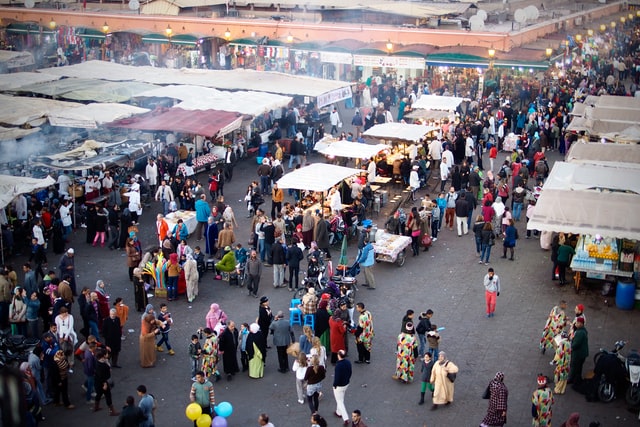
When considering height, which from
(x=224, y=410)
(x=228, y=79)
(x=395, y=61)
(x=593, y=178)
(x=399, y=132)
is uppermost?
(x=395, y=61)

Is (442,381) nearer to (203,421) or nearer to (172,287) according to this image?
(203,421)

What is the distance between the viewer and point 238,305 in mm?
16516

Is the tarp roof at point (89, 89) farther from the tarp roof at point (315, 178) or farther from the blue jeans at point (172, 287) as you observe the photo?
the blue jeans at point (172, 287)

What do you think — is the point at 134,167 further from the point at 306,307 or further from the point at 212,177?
the point at 306,307

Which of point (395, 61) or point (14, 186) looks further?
point (395, 61)

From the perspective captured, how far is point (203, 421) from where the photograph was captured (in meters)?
11.4

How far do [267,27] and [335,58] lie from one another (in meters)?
5.31

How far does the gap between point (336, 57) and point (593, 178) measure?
69.9ft

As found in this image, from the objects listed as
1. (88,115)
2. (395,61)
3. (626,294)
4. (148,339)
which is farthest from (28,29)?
(626,294)

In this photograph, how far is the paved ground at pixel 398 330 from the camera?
12312 mm

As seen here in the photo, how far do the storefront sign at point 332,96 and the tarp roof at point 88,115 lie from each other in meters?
7.41

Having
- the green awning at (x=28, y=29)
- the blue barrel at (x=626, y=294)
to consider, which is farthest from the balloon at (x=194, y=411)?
the green awning at (x=28, y=29)

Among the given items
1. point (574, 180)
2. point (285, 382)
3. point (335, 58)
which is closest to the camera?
point (285, 382)

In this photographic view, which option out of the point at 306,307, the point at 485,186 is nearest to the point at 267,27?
the point at 485,186
